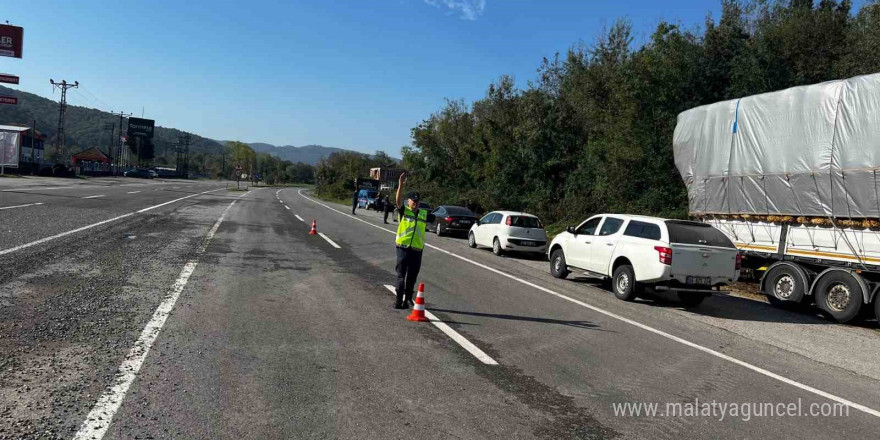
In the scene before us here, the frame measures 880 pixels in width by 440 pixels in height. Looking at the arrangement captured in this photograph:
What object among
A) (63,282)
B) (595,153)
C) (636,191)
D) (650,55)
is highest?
(650,55)

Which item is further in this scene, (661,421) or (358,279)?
(358,279)

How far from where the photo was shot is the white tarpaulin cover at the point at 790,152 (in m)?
10.1

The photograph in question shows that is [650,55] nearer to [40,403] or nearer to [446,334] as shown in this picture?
[446,334]

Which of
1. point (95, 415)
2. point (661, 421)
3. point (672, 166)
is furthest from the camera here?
point (672, 166)

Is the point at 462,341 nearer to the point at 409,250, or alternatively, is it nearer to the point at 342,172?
the point at 409,250

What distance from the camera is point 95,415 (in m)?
3.97

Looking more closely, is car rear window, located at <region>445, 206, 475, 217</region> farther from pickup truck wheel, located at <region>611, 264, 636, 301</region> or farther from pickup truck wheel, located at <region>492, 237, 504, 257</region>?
pickup truck wheel, located at <region>611, 264, 636, 301</region>

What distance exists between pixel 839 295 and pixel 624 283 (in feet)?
12.4

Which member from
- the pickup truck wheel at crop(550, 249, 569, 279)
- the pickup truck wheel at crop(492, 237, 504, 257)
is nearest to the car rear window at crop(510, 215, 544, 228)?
the pickup truck wheel at crop(492, 237, 504, 257)

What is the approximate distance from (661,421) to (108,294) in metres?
7.19

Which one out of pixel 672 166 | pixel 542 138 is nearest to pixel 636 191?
pixel 672 166

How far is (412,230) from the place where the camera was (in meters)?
8.52

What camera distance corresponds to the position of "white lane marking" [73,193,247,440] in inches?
149

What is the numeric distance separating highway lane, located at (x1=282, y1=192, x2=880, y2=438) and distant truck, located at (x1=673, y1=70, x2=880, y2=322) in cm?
259
